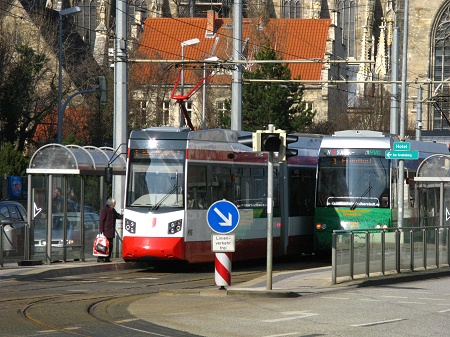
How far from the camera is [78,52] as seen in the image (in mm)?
79250

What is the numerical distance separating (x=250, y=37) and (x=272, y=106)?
2039cm

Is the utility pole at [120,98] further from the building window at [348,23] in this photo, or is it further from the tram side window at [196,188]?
the building window at [348,23]

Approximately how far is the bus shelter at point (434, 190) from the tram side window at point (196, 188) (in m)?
8.30

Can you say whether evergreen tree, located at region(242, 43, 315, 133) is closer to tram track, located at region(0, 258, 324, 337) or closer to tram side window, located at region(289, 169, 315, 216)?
tram side window, located at region(289, 169, 315, 216)

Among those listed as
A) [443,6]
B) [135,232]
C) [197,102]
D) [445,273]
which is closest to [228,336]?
[135,232]

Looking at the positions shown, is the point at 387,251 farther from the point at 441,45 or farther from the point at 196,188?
the point at 441,45

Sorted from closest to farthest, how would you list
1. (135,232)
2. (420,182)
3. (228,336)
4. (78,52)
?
(228,336) → (135,232) → (420,182) → (78,52)

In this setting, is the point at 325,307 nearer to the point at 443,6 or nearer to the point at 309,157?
the point at 309,157

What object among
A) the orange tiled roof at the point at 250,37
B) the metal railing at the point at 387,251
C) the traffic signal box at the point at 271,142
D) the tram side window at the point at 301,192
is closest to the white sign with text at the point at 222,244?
the traffic signal box at the point at 271,142

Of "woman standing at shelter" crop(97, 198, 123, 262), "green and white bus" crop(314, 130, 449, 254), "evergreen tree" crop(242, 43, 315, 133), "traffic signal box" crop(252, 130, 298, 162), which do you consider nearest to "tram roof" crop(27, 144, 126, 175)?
"woman standing at shelter" crop(97, 198, 123, 262)

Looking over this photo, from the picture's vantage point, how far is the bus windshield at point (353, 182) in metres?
29.2

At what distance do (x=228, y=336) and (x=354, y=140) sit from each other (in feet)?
54.1

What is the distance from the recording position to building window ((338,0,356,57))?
4200 inches

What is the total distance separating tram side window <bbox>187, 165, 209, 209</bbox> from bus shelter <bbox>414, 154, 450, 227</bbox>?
8296 millimetres
